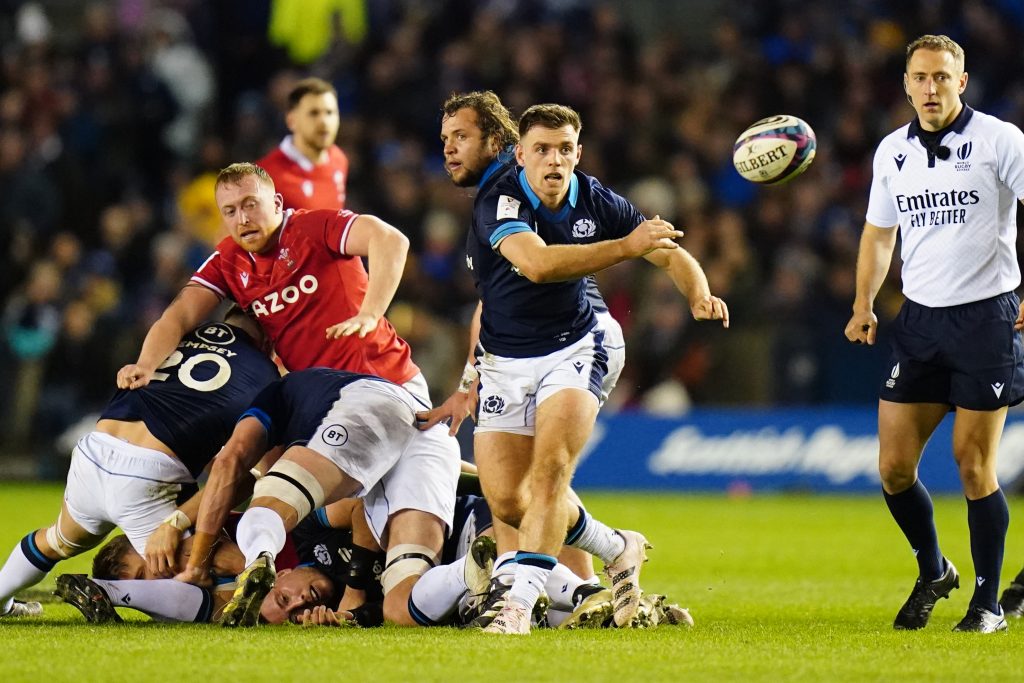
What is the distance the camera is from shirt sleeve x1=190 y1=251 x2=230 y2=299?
8125mm

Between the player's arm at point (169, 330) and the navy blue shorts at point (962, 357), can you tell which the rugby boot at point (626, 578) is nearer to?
the navy blue shorts at point (962, 357)

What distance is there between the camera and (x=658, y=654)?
5828 mm

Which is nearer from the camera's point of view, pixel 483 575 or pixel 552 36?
pixel 483 575

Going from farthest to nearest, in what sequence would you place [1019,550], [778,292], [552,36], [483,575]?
[552,36]
[778,292]
[1019,550]
[483,575]

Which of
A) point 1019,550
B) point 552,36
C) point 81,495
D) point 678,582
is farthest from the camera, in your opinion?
point 552,36

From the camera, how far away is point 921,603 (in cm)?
702

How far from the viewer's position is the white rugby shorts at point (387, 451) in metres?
7.13

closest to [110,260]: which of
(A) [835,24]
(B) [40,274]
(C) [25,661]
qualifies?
(B) [40,274]

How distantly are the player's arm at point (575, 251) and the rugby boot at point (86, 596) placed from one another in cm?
240

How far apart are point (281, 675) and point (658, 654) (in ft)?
4.83

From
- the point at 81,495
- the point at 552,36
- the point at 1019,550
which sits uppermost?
the point at 552,36

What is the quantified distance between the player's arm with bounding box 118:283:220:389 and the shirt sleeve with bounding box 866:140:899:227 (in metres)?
3.37

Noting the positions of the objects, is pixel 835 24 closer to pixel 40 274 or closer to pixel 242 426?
pixel 40 274

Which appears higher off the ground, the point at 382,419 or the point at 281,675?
the point at 382,419
